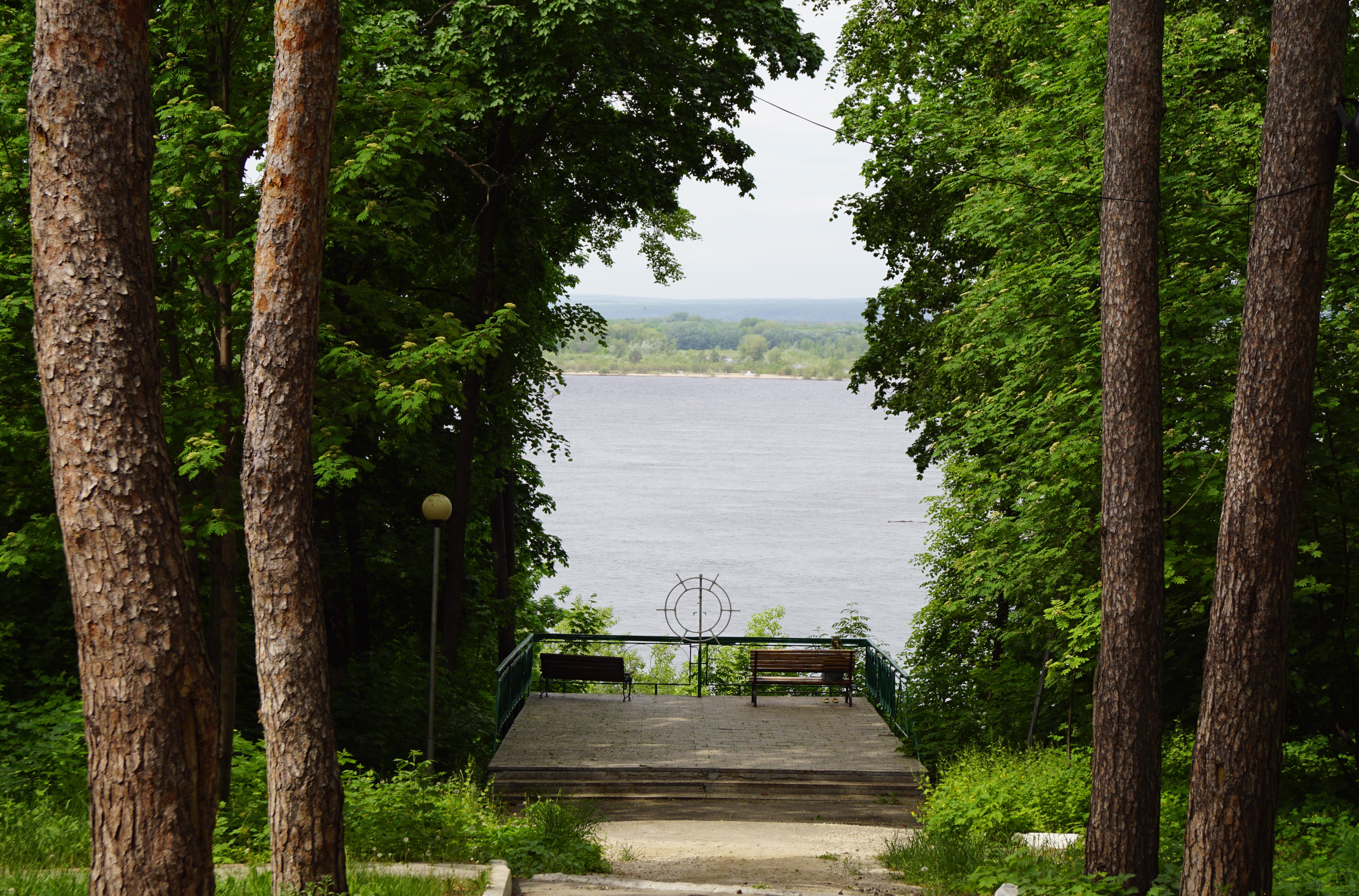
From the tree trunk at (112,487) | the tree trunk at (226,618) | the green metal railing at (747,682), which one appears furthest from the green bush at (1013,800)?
the tree trunk at (226,618)

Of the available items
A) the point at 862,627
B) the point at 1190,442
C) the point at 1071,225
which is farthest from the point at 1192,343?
the point at 862,627

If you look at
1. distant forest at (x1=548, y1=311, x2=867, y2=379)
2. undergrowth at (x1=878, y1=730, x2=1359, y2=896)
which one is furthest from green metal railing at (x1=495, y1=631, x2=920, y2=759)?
distant forest at (x1=548, y1=311, x2=867, y2=379)

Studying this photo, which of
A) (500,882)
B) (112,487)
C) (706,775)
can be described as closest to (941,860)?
(500,882)

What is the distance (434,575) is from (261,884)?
546cm

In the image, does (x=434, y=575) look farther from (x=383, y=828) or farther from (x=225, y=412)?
(x=383, y=828)

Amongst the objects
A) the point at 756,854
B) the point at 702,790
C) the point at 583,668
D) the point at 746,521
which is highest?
the point at 756,854

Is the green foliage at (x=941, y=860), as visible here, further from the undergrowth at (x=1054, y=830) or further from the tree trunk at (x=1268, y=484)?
the tree trunk at (x=1268, y=484)

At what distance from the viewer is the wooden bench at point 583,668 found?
14.9m

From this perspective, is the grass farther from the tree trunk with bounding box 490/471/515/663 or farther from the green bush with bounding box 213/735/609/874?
the tree trunk with bounding box 490/471/515/663

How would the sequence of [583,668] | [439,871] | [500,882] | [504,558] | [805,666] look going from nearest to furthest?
[500,882], [439,871], [805,666], [583,668], [504,558]

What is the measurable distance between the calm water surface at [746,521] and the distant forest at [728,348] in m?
27.5

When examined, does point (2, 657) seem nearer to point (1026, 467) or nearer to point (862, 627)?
point (1026, 467)

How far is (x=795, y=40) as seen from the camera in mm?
11961

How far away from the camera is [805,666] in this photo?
48.9 feet
